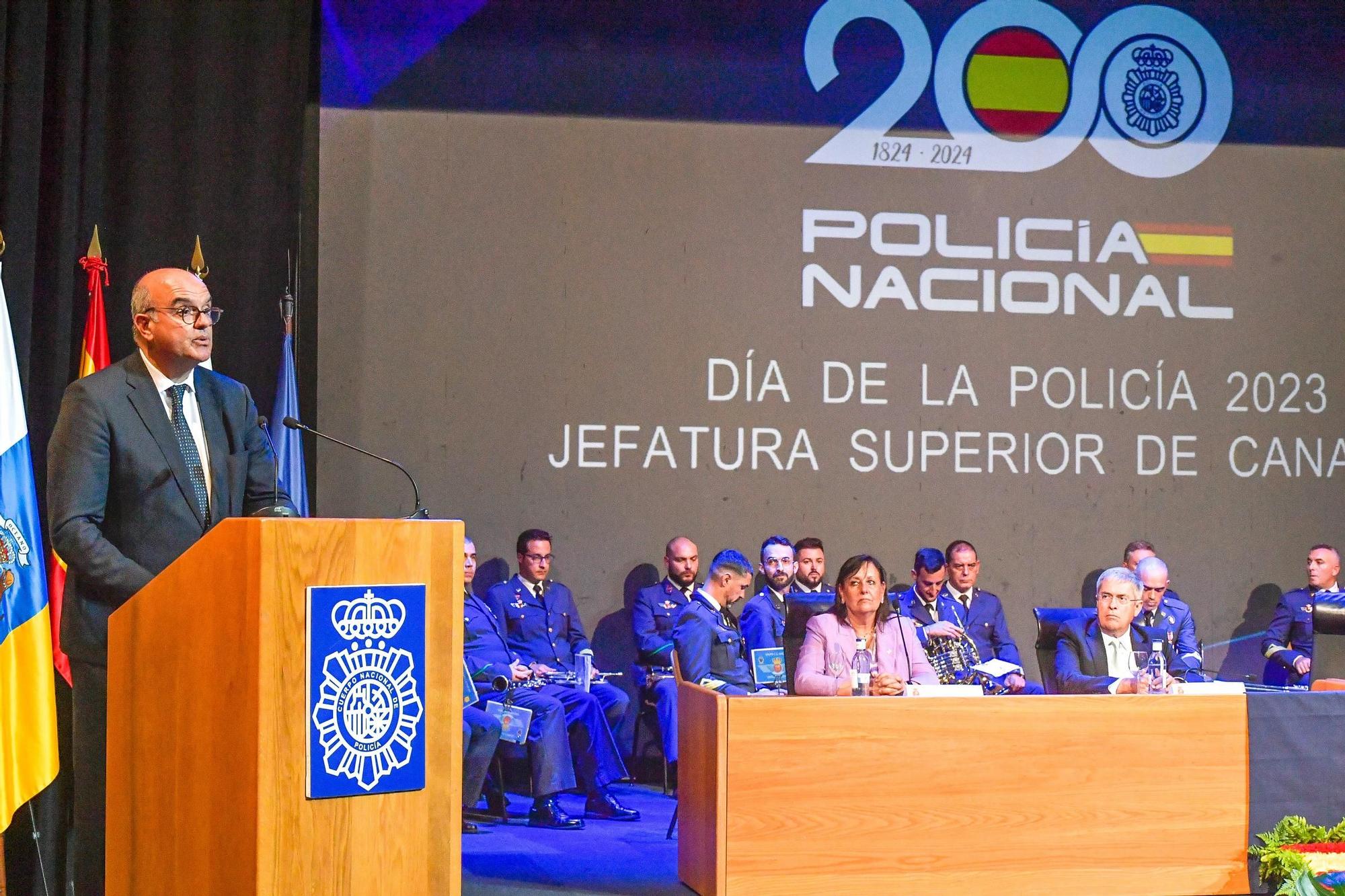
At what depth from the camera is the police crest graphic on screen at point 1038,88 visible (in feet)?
22.2

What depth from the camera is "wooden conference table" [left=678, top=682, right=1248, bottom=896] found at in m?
3.48

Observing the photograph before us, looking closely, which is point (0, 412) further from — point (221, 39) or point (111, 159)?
point (221, 39)

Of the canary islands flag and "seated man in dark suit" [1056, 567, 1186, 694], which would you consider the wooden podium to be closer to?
the canary islands flag

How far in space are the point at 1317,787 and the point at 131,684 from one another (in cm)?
307

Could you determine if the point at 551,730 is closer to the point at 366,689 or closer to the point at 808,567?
the point at 808,567

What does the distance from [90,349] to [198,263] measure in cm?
63

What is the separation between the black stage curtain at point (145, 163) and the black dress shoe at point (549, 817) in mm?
1686

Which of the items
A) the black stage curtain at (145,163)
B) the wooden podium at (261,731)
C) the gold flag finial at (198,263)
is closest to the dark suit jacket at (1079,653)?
the wooden podium at (261,731)

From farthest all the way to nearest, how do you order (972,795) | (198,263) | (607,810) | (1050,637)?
1. (607,810)
2. (198,263)
3. (1050,637)
4. (972,795)

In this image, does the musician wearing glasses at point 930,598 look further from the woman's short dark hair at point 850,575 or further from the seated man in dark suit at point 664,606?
the woman's short dark hair at point 850,575

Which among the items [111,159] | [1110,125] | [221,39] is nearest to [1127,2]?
[1110,125]

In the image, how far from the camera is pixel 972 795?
3547 millimetres

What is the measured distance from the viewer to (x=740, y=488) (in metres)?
6.67

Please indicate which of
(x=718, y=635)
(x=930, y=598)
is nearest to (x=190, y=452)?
(x=718, y=635)
